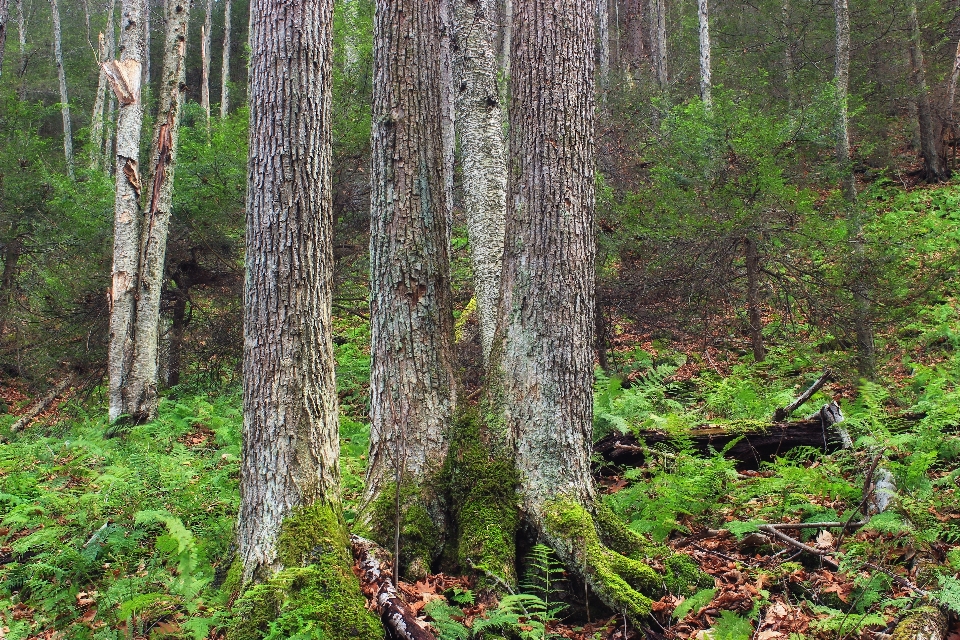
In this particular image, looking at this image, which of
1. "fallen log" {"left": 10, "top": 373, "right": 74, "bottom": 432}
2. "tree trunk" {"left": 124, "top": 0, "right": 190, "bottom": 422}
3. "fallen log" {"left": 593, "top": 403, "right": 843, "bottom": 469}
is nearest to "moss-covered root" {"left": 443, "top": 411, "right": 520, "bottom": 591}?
"fallen log" {"left": 593, "top": 403, "right": 843, "bottom": 469}

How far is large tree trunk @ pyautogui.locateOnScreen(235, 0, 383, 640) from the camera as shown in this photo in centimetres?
385

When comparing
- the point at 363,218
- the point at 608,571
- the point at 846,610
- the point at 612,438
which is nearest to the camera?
the point at 846,610

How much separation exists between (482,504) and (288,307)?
1.73 m

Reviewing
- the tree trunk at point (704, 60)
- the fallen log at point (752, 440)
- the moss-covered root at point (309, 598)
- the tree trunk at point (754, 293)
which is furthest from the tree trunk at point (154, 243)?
the tree trunk at point (704, 60)

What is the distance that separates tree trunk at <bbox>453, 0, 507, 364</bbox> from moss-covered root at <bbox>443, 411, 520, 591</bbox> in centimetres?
245

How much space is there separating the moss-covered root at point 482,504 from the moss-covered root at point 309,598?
0.68 m

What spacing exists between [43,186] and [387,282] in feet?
41.7

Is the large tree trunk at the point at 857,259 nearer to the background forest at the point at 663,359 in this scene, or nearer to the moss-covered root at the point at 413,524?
the background forest at the point at 663,359

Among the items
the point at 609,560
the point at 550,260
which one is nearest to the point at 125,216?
the point at 550,260

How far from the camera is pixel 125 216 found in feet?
27.3

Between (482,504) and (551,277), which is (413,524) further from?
(551,277)

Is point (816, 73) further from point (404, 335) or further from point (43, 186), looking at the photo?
point (43, 186)

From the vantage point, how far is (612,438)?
5.68 meters

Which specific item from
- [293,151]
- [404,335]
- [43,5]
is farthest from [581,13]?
→ [43,5]
